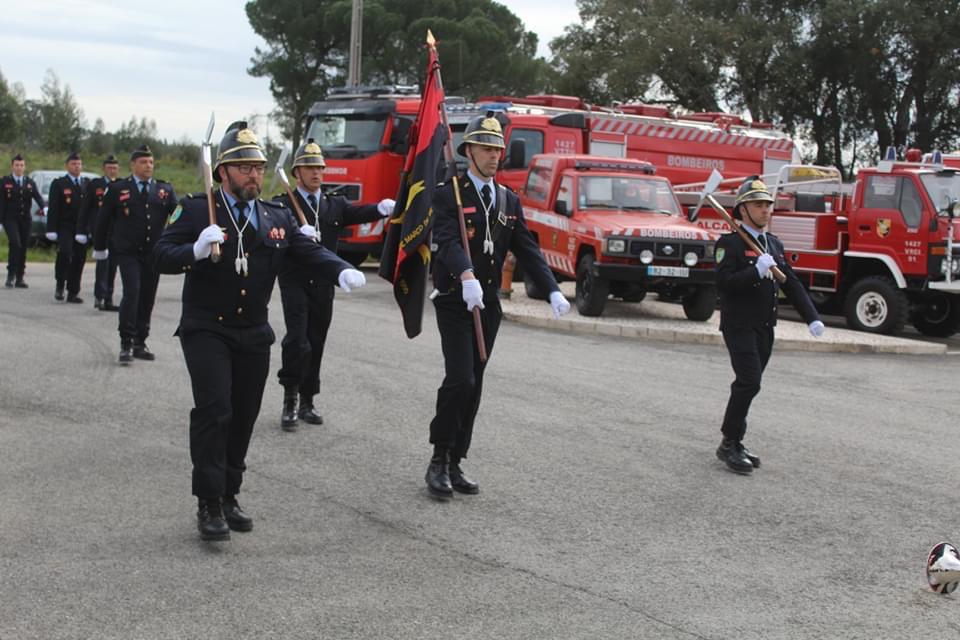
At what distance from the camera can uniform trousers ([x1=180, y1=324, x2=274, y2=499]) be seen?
570cm

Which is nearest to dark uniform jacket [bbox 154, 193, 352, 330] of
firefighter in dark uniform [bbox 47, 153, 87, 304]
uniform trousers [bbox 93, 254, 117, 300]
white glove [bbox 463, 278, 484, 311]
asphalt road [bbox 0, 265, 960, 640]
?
white glove [bbox 463, 278, 484, 311]

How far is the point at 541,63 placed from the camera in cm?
4391

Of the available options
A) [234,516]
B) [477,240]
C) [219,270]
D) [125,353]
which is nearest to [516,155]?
[125,353]

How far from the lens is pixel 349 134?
2295cm

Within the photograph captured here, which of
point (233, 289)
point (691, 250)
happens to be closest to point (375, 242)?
point (691, 250)

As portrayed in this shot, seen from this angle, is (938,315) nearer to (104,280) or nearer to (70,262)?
(104,280)

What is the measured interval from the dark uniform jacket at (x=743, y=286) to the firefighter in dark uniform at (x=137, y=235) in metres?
5.63

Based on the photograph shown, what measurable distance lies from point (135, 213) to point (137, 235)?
0.70 feet

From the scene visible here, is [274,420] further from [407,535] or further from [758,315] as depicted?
[758,315]

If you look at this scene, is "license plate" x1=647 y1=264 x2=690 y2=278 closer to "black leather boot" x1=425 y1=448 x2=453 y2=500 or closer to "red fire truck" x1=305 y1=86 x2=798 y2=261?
"red fire truck" x1=305 y1=86 x2=798 y2=261

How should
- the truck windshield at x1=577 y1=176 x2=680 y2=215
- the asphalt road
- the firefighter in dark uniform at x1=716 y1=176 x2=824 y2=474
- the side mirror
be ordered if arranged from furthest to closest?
the side mirror → the truck windshield at x1=577 y1=176 x2=680 y2=215 → the firefighter in dark uniform at x1=716 y1=176 x2=824 y2=474 → the asphalt road

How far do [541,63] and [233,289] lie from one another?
39.3 metres

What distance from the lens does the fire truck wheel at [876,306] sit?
1612 cm

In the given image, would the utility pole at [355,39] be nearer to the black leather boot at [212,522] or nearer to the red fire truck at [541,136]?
the red fire truck at [541,136]
